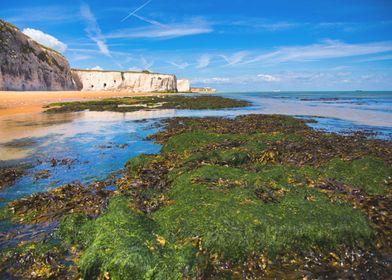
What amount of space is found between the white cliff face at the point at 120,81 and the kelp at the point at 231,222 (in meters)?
88.4

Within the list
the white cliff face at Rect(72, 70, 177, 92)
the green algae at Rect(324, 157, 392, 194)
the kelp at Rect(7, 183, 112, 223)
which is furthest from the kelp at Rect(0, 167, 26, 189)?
the white cliff face at Rect(72, 70, 177, 92)

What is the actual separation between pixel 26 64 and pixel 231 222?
60237 millimetres

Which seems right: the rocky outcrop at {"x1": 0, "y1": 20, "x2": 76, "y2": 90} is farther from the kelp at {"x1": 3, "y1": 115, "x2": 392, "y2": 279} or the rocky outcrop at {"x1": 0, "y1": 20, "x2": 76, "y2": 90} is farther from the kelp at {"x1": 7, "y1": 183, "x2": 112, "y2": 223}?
the kelp at {"x1": 3, "y1": 115, "x2": 392, "y2": 279}

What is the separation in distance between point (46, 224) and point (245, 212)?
394 centimetres

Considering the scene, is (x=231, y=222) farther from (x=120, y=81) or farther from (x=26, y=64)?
(x=120, y=81)

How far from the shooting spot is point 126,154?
36.6ft

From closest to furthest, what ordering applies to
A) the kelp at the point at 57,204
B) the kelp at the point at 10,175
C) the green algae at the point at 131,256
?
the green algae at the point at 131,256 < the kelp at the point at 57,204 < the kelp at the point at 10,175

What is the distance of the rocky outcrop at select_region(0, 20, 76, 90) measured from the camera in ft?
155

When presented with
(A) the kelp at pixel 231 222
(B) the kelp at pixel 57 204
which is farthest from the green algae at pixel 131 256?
(B) the kelp at pixel 57 204

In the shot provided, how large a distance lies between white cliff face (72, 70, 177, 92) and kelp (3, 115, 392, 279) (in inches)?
3480

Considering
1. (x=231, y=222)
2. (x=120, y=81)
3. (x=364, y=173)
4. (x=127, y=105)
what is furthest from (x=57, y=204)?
(x=120, y=81)

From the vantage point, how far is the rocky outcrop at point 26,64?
47.2m

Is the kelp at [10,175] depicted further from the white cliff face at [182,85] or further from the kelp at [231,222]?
the white cliff face at [182,85]

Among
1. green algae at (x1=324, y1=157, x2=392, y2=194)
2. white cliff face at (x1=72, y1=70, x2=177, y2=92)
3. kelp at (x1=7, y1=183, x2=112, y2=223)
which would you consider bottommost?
kelp at (x1=7, y1=183, x2=112, y2=223)
